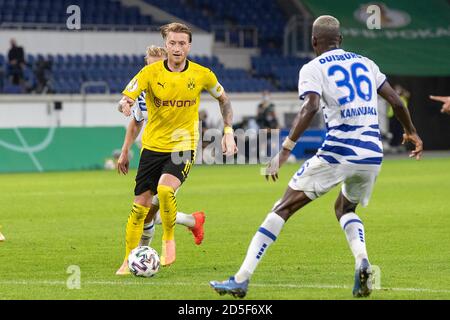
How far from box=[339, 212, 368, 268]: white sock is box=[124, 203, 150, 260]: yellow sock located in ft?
7.50

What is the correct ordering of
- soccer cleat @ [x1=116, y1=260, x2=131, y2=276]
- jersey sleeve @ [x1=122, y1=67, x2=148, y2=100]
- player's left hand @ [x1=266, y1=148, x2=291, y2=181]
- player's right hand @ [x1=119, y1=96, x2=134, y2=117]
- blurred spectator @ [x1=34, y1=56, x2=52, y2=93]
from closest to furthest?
1. player's left hand @ [x1=266, y1=148, x2=291, y2=181]
2. player's right hand @ [x1=119, y1=96, x2=134, y2=117]
3. jersey sleeve @ [x1=122, y1=67, x2=148, y2=100]
4. soccer cleat @ [x1=116, y1=260, x2=131, y2=276]
5. blurred spectator @ [x1=34, y1=56, x2=52, y2=93]

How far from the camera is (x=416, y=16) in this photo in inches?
1666

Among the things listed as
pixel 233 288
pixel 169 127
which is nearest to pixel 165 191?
pixel 169 127

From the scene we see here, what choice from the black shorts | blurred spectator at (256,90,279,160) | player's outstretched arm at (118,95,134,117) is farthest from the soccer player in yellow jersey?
blurred spectator at (256,90,279,160)

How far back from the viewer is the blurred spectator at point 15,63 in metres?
33.4

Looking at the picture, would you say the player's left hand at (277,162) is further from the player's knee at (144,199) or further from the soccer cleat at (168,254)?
the soccer cleat at (168,254)

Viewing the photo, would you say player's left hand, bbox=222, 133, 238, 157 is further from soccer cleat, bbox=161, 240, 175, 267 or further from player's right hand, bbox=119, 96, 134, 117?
soccer cleat, bbox=161, 240, 175, 267

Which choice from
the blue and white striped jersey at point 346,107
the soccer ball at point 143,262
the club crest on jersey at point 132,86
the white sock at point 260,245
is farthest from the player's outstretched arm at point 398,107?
the soccer ball at point 143,262

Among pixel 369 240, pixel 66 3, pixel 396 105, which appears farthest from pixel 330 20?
pixel 66 3

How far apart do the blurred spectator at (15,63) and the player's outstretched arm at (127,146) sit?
22.5 m

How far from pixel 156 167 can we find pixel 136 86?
2.93 feet

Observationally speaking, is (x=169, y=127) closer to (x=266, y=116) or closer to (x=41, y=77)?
(x=41, y=77)

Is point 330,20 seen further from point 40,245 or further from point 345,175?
point 40,245

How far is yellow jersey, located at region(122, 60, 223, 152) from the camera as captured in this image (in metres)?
10.9
